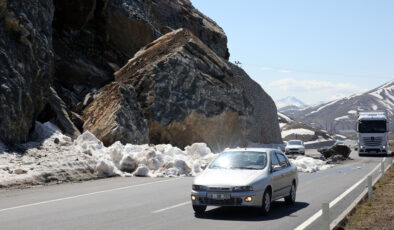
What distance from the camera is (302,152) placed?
55.9 meters

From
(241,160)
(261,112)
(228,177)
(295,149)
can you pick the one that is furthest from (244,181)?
(261,112)

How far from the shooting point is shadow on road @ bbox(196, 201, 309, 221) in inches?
438

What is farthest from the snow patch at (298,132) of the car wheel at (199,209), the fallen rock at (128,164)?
the car wheel at (199,209)

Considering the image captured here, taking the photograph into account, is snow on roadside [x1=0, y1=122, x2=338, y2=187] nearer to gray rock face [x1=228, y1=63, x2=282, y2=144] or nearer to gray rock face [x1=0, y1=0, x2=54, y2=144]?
gray rock face [x1=0, y1=0, x2=54, y2=144]

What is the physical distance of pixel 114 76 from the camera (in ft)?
140

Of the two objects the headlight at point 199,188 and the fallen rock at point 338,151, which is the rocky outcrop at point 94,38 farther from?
the headlight at point 199,188

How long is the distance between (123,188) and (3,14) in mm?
12331

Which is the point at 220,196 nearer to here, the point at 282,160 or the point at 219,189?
the point at 219,189

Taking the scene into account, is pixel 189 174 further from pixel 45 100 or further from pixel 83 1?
pixel 83 1

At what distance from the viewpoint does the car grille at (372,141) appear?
1855 inches

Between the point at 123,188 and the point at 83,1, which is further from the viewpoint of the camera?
the point at 83,1

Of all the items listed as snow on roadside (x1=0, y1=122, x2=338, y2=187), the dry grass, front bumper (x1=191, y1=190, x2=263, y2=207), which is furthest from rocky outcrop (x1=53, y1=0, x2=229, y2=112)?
front bumper (x1=191, y1=190, x2=263, y2=207)

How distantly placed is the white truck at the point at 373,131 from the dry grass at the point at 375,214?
109ft

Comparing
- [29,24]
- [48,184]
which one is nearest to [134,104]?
[29,24]
